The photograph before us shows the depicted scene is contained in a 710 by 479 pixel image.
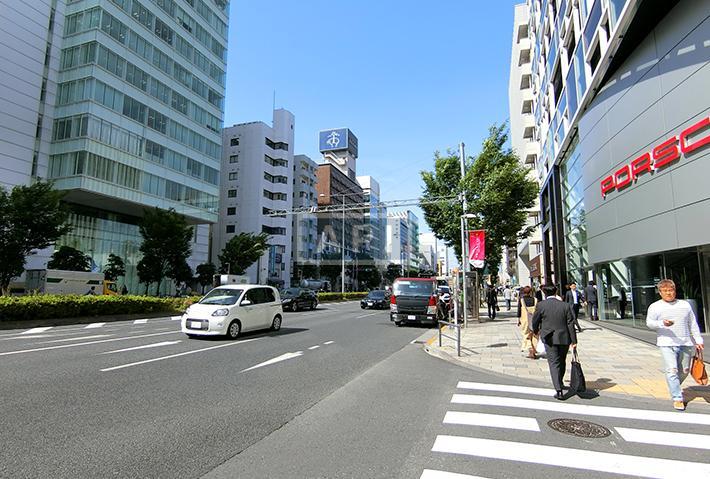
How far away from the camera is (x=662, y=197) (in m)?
12.7

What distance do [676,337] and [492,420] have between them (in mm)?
3027

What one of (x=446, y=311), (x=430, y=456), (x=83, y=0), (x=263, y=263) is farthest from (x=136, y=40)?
(x=430, y=456)

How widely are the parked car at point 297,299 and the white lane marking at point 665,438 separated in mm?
24359

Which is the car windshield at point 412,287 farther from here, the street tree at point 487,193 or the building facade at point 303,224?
the building facade at point 303,224

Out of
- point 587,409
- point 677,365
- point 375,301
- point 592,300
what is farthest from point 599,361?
→ point 375,301

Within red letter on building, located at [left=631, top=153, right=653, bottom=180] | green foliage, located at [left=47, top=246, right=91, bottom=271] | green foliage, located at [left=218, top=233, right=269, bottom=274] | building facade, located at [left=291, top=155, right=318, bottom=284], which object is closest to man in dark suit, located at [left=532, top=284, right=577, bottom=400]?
red letter on building, located at [left=631, top=153, right=653, bottom=180]

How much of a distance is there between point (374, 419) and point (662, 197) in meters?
12.1

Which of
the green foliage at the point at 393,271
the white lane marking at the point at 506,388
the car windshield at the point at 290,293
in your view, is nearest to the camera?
the white lane marking at the point at 506,388

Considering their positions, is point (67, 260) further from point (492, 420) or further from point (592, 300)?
point (492, 420)

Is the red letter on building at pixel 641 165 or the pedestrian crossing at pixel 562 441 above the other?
the red letter on building at pixel 641 165

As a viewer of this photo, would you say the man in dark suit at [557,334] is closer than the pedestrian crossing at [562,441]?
No

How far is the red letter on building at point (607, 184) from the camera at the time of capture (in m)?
16.1

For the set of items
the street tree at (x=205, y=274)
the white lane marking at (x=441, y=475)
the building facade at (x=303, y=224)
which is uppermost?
the building facade at (x=303, y=224)

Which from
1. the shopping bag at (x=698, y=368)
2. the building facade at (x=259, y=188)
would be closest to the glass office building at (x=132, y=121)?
the building facade at (x=259, y=188)
